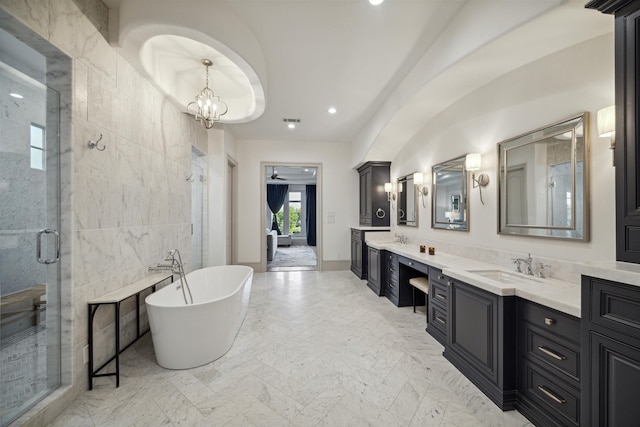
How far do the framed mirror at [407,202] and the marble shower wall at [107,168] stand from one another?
11.7 feet

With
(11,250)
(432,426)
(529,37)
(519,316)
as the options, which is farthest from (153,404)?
(529,37)

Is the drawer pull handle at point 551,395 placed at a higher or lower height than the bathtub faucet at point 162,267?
lower

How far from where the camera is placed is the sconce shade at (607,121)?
4.95 ft

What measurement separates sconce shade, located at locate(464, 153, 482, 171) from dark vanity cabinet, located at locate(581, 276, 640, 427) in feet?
5.62

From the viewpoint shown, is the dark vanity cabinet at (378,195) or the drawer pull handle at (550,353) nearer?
the drawer pull handle at (550,353)

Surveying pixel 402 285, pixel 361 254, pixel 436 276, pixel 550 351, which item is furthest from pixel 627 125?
pixel 361 254

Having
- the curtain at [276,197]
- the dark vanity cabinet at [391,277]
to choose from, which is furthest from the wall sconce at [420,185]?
the curtain at [276,197]

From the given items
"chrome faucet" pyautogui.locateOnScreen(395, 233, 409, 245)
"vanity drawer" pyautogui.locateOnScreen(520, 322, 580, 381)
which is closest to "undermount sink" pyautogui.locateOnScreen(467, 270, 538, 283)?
"vanity drawer" pyautogui.locateOnScreen(520, 322, 580, 381)

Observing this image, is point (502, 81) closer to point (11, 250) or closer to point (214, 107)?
point (214, 107)

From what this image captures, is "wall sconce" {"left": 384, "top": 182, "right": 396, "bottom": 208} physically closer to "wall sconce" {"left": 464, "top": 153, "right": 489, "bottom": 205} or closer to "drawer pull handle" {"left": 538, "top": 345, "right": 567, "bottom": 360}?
"wall sconce" {"left": 464, "top": 153, "right": 489, "bottom": 205}

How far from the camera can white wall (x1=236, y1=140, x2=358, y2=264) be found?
5827mm

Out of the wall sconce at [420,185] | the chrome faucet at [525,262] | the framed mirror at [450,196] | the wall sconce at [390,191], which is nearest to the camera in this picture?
the chrome faucet at [525,262]

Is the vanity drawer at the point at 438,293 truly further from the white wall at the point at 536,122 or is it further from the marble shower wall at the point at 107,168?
the marble shower wall at the point at 107,168

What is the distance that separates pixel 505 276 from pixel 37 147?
3712 millimetres
